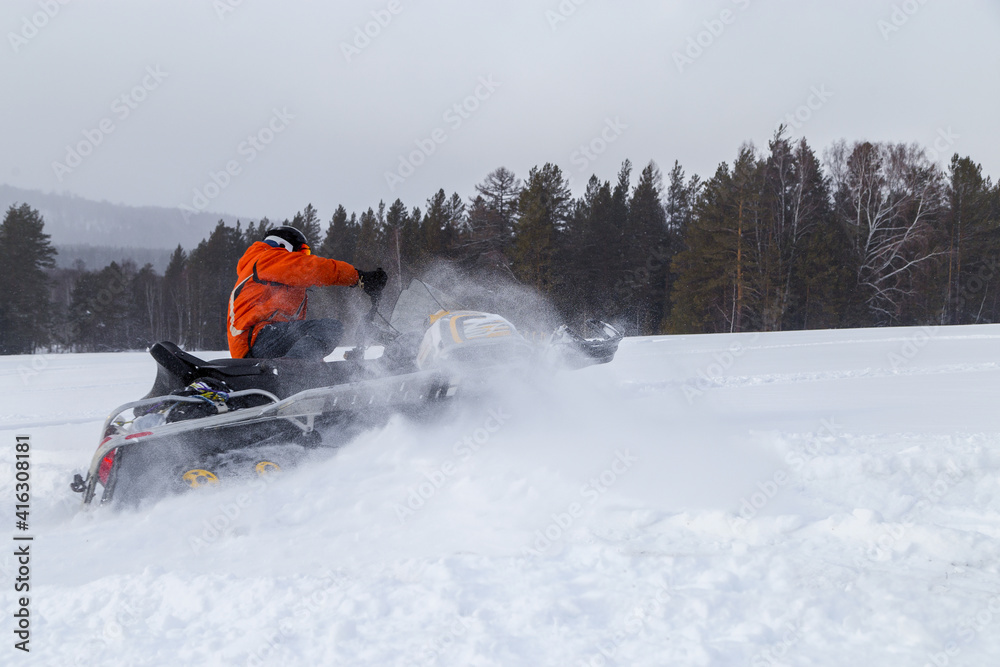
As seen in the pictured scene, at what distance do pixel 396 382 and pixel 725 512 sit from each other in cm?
214

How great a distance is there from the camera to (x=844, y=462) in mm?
3658

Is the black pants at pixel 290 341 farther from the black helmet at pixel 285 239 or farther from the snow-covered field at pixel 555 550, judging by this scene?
the snow-covered field at pixel 555 550

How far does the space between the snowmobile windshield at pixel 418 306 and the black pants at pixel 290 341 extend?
65 cm

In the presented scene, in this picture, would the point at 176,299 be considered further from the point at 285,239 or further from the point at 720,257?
the point at 285,239

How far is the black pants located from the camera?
165 inches

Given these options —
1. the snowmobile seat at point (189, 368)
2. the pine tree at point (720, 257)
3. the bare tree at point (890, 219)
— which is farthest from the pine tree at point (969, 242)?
the snowmobile seat at point (189, 368)

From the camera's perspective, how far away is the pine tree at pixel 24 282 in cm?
2958

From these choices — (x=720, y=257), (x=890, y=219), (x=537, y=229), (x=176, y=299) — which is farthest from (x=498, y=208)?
(x=176, y=299)

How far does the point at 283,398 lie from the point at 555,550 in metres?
2.16

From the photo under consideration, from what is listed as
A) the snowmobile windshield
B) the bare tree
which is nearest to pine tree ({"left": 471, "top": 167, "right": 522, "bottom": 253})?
the bare tree

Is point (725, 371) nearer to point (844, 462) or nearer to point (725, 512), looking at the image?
point (844, 462)

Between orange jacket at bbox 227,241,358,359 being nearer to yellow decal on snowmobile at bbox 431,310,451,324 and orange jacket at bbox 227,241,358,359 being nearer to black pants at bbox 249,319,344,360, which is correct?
black pants at bbox 249,319,344,360

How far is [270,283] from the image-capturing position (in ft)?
13.7

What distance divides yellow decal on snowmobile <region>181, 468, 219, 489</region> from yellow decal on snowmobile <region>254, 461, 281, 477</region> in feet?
0.74
